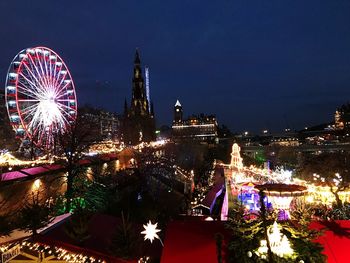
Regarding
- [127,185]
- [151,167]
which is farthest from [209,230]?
[151,167]

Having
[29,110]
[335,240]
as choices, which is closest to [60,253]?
[335,240]

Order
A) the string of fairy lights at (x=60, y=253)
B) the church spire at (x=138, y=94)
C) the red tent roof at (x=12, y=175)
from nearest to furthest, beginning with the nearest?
the string of fairy lights at (x=60, y=253) → the red tent roof at (x=12, y=175) → the church spire at (x=138, y=94)

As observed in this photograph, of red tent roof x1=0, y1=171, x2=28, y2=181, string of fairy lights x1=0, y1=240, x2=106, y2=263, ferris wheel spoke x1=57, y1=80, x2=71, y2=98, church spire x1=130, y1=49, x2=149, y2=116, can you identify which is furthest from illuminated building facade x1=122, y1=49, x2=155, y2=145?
string of fairy lights x1=0, y1=240, x2=106, y2=263

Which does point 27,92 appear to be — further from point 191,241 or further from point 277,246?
point 277,246

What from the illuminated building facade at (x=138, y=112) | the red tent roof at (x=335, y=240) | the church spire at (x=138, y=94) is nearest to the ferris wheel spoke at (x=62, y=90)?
the red tent roof at (x=335, y=240)

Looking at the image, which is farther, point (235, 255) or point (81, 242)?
point (81, 242)

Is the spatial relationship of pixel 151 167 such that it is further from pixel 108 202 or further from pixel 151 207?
pixel 108 202

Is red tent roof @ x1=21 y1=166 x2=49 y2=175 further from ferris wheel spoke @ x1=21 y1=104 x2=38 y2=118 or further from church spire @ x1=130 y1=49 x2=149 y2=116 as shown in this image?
church spire @ x1=130 y1=49 x2=149 y2=116

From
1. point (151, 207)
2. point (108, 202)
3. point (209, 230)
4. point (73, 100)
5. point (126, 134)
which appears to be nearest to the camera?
point (209, 230)

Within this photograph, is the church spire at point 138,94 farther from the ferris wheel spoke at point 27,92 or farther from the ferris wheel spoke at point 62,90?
the ferris wheel spoke at point 27,92

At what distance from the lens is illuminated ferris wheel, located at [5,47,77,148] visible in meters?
26.5

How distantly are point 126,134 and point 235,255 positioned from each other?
7274cm

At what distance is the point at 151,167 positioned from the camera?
2964 centimetres

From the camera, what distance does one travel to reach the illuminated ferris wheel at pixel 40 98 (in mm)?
26469
